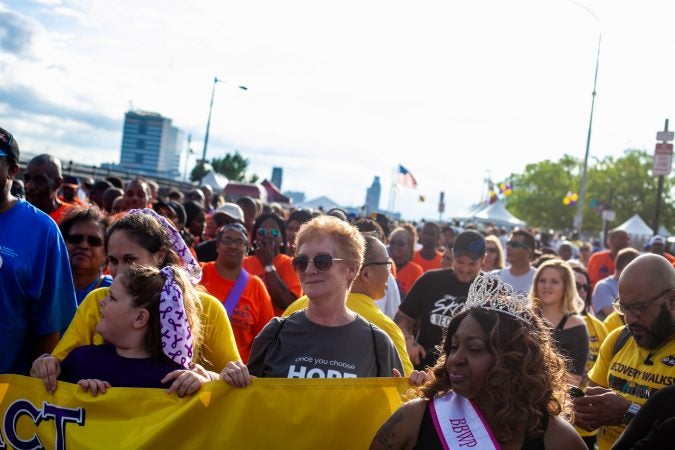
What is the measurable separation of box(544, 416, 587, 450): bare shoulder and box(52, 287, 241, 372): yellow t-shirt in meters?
1.60

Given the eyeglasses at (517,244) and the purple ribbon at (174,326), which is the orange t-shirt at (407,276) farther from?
the purple ribbon at (174,326)

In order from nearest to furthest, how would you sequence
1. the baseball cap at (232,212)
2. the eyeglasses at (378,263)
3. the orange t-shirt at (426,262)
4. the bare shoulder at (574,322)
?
the eyeglasses at (378,263) → the bare shoulder at (574,322) → the baseball cap at (232,212) → the orange t-shirt at (426,262)

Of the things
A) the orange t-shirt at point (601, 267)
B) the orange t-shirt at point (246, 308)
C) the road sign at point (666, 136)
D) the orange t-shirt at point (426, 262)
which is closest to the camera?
the orange t-shirt at point (246, 308)

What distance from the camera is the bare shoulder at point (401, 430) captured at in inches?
120

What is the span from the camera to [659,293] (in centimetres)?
407

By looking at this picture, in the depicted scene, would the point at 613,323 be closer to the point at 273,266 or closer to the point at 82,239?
the point at 273,266

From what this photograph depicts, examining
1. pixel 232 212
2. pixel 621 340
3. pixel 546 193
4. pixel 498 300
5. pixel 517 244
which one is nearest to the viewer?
pixel 498 300

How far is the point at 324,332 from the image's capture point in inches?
150

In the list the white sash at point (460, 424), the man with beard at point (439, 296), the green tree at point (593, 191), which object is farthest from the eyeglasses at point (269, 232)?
the green tree at point (593, 191)

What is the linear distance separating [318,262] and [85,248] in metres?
1.84

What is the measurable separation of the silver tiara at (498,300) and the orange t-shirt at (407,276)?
5.86 meters

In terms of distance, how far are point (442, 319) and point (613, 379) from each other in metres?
2.38

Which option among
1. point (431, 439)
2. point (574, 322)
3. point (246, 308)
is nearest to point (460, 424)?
point (431, 439)

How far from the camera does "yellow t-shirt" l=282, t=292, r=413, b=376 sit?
439cm
